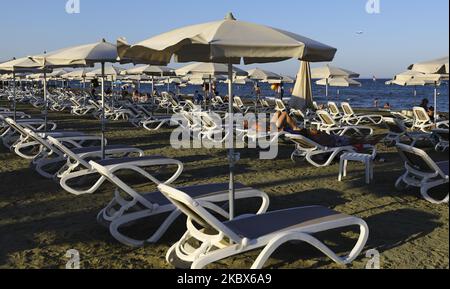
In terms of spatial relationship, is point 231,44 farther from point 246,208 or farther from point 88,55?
point 88,55

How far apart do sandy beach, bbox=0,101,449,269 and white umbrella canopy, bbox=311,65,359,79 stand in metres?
5.65

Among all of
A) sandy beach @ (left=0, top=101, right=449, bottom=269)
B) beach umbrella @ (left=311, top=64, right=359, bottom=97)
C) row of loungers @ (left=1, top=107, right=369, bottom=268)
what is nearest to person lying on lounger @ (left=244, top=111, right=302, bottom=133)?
sandy beach @ (left=0, top=101, right=449, bottom=269)

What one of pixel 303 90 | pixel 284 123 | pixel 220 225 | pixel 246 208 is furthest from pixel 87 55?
pixel 303 90

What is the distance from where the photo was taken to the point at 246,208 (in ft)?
17.9

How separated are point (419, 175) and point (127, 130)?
8941 mm

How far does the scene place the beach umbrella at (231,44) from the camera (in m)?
3.70

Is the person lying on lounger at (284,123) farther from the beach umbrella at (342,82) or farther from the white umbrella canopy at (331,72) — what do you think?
the beach umbrella at (342,82)

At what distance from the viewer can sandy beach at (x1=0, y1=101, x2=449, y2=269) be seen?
3.99 metres

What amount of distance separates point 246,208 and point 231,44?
2353 mm

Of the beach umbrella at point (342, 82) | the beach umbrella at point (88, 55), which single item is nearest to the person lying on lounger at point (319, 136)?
the beach umbrella at point (88, 55)

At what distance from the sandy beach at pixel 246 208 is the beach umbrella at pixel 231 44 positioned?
988 mm
